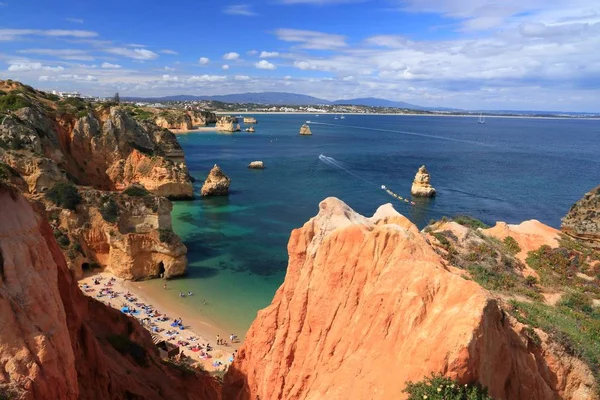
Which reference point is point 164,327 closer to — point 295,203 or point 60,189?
point 60,189

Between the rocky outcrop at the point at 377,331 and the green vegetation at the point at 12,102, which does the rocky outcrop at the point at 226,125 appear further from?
the rocky outcrop at the point at 377,331

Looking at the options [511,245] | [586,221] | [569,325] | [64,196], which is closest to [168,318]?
[64,196]

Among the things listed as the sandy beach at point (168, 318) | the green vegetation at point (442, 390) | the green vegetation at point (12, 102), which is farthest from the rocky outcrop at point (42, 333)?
the green vegetation at point (12, 102)

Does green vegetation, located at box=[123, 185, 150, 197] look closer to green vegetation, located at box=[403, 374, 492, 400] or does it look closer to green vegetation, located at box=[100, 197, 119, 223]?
green vegetation, located at box=[100, 197, 119, 223]

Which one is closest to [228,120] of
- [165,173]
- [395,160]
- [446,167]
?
[395,160]

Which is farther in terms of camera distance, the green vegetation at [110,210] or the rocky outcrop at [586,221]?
the rocky outcrop at [586,221]

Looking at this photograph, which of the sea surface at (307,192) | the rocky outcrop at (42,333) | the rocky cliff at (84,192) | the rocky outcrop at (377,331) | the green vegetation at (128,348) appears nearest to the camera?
the rocky outcrop at (42,333)
